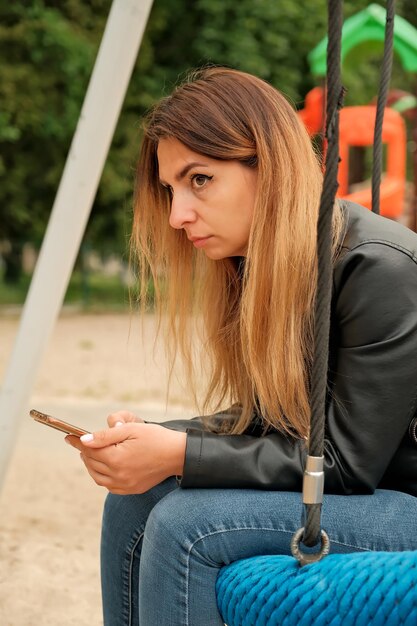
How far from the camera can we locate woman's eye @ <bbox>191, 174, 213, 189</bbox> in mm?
1579

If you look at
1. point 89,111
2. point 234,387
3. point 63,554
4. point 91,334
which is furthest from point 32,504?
point 91,334

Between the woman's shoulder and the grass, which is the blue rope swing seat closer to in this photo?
the woman's shoulder

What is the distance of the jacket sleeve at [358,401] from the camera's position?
1.41 meters

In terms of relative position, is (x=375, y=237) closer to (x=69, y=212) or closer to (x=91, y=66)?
(x=69, y=212)

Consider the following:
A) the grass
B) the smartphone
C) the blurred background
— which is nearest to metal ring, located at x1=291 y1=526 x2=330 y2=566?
the smartphone

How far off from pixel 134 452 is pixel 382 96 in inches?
34.8

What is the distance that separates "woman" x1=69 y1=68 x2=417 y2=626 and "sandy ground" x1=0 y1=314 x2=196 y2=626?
47cm

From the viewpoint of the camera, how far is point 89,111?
2.70 m

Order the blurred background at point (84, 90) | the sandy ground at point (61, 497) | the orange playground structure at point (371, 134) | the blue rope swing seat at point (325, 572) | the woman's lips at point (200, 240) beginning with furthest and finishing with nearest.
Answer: the blurred background at point (84, 90) < the orange playground structure at point (371, 134) < the sandy ground at point (61, 497) < the woman's lips at point (200, 240) < the blue rope swing seat at point (325, 572)

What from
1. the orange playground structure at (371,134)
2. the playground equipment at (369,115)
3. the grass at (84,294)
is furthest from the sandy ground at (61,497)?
the grass at (84,294)

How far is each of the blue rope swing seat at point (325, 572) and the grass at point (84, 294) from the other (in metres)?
10.0

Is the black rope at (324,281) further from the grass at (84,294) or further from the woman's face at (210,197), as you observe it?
the grass at (84,294)

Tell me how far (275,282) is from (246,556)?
1.42 ft

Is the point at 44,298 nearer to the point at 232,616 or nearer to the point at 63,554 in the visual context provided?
the point at 63,554
